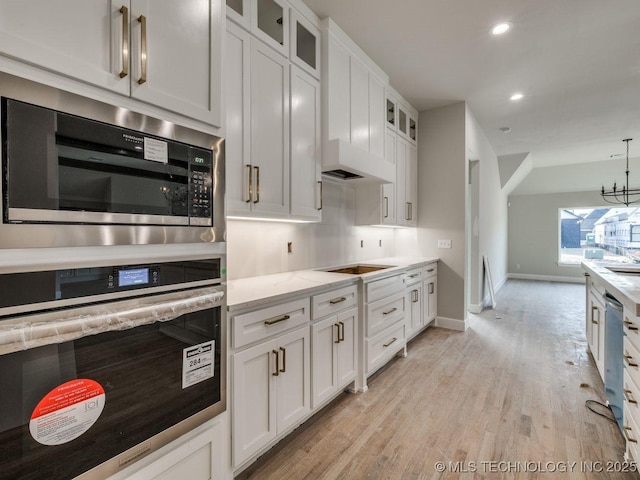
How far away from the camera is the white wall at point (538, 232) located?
8.07 m

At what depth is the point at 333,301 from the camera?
2.18m

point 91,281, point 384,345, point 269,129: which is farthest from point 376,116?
point 91,281

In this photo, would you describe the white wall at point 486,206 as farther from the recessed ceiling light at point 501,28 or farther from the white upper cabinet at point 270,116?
the white upper cabinet at point 270,116

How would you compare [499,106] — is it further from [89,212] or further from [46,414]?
[46,414]

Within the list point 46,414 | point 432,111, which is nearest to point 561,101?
point 432,111

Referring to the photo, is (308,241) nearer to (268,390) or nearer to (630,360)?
(268,390)

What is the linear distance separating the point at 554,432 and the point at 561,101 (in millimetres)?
3987

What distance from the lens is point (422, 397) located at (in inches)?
96.2

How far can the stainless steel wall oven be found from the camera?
82 cm

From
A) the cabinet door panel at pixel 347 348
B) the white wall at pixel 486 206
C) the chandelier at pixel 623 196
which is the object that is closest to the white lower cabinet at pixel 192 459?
the cabinet door panel at pixel 347 348

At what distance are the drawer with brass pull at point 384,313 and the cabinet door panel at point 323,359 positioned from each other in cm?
48

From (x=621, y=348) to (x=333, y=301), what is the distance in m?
1.82

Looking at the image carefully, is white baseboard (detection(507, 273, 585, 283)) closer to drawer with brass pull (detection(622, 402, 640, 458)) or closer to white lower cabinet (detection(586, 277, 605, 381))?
white lower cabinet (detection(586, 277, 605, 381))

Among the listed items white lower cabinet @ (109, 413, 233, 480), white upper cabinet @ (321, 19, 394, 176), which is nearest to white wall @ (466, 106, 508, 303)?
white upper cabinet @ (321, 19, 394, 176)
